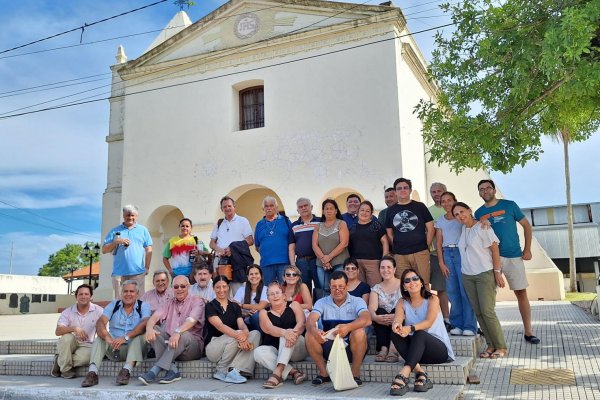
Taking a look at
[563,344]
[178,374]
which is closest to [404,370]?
[178,374]

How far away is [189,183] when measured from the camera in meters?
14.6

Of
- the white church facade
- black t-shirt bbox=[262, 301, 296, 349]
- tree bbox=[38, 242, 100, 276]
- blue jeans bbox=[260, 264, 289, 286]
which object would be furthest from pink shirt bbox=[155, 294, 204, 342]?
tree bbox=[38, 242, 100, 276]

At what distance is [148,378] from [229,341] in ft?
3.17

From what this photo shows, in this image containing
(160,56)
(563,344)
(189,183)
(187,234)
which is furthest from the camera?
(160,56)

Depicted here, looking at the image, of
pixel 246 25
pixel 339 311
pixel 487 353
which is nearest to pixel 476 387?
pixel 487 353

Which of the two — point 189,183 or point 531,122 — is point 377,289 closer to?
point 531,122

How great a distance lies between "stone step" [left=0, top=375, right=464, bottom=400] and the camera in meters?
4.61

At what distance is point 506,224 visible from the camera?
21.0ft

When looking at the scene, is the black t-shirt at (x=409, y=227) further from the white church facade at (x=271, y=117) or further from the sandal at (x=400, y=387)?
the white church facade at (x=271, y=117)

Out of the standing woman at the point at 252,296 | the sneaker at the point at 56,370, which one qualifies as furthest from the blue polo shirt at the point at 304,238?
the sneaker at the point at 56,370

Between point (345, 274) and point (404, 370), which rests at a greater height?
point (345, 274)

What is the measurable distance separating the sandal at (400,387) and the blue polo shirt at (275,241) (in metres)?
2.70

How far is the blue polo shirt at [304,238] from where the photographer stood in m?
6.77

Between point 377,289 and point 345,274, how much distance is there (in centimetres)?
39
